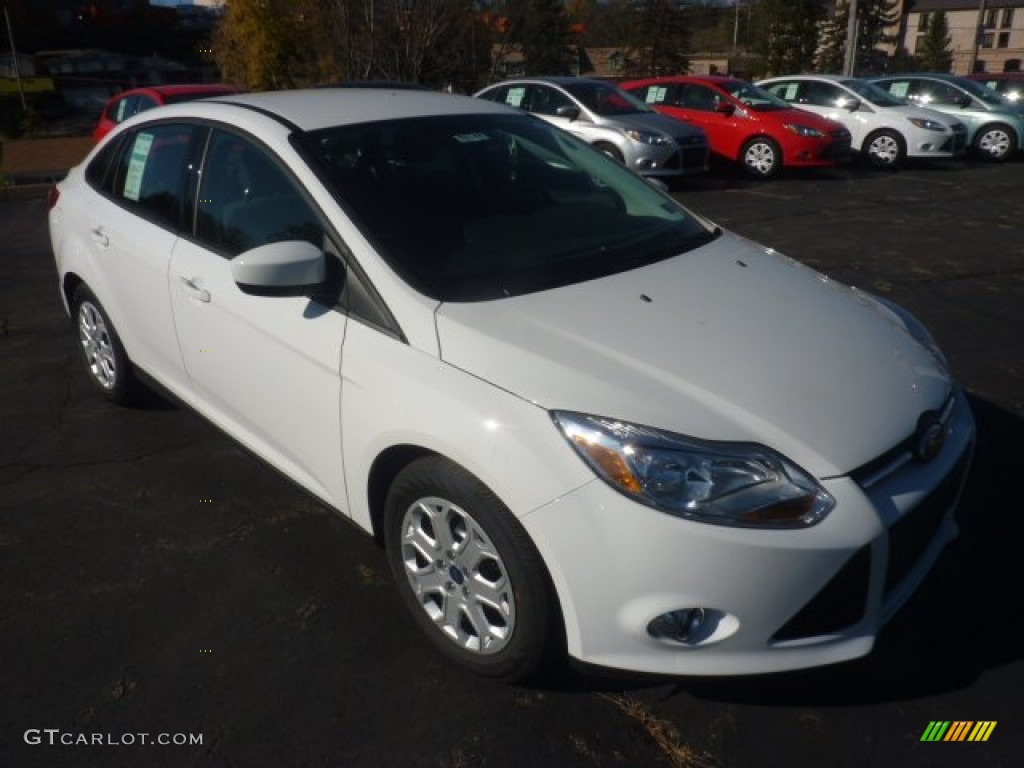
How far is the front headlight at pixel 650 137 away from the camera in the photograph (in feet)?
37.0

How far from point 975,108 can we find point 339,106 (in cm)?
1510

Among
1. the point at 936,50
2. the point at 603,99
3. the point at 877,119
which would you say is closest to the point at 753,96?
the point at 877,119

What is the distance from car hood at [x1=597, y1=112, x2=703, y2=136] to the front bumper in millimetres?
9903

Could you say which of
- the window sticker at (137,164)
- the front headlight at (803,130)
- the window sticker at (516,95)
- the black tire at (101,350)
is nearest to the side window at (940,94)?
the front headlight at (803,130)

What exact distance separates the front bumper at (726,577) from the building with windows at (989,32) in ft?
267

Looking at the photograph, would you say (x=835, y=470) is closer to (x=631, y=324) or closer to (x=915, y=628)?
(x=631, y=324)

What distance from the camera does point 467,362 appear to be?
7.70 ft

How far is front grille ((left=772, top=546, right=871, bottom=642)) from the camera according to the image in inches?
83.9

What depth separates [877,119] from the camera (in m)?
14.1

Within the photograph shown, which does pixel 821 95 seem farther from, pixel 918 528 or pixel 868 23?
pixel 868 23

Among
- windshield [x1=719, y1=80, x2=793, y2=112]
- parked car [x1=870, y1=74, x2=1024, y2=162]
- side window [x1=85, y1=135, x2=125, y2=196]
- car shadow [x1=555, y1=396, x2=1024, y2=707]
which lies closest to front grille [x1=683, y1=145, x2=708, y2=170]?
windshield [x1=719, y1=80, x2=793, y2=112]

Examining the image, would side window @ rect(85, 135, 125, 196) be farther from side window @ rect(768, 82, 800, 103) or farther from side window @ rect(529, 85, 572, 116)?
side window @ rect(768, 82, 800, 103)

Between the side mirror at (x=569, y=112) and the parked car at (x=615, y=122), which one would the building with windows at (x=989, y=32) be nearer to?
the parked car at (x=615, y=122)

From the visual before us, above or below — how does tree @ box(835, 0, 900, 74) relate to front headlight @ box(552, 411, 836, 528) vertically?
above
